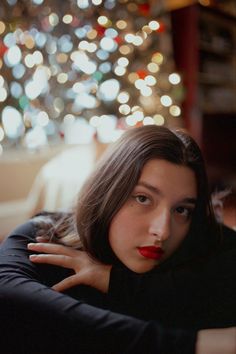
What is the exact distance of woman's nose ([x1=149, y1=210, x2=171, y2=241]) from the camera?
797mm

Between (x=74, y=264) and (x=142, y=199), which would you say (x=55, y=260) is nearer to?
(x=74, y=264)

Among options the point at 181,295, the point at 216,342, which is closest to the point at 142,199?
the point at 181,295

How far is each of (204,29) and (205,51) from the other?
0.81 ft

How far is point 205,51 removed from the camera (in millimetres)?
4684

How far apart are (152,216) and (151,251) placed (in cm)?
7

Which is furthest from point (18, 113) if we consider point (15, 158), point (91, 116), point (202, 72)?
point (202, 72)

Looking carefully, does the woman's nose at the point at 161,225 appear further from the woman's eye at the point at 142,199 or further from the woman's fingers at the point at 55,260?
the woman's fingers at the point at 55,260

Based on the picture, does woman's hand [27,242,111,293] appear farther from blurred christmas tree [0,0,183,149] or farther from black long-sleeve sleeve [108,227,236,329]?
blurred christmas tree [0,0,183,149]

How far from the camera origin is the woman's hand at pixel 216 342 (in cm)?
61

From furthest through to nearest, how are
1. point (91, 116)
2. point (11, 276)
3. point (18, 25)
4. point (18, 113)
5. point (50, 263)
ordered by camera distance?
point (91, 116) → point (18, 113) → point (18, 25) → point (50, 263) → point (11, 276)

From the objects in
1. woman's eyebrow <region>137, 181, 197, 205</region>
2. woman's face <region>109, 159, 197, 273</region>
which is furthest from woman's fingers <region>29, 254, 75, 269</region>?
woman's eyebrow <region>137, 181, 197, 205</region>

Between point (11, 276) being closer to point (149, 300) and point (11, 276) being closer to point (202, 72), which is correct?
point (149, 300)

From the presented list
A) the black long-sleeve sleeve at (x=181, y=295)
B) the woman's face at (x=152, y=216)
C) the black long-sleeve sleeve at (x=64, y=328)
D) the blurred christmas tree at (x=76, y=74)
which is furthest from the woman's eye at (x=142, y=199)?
the blurred christmas tree at (x=76, y=74)

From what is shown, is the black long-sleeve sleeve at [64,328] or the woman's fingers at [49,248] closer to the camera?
the black long-sleeve sleeve at [64,328]
